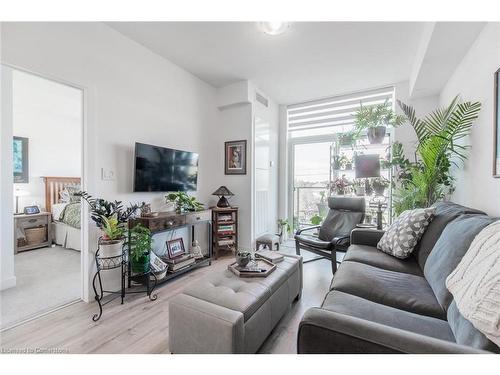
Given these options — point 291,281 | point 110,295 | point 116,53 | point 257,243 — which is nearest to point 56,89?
point 116,53

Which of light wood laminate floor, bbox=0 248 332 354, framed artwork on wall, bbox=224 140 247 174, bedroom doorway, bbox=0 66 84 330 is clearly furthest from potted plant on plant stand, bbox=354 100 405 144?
bedroom doorway, bbox=0 66 84 330

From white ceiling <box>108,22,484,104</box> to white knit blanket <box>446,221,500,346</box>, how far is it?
2102 millimetres

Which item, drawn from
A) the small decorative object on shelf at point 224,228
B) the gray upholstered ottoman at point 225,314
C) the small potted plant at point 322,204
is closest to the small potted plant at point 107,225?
the gray upholstered ottoman at point 225,314

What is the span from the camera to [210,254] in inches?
122

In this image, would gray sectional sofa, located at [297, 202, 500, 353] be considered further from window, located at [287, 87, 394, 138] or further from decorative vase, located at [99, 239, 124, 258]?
window, located at [287, 87, 394, 138]

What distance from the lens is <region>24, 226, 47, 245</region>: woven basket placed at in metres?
3.42

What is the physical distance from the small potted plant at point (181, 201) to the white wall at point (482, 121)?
9.02 ft

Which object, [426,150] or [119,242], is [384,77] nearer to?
[426,150]

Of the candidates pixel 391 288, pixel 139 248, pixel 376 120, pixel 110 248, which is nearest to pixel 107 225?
pixel 110 248

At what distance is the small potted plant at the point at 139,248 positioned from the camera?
80.7 inches

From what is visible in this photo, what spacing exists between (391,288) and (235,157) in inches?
104

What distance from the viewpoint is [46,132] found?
14.1 feet

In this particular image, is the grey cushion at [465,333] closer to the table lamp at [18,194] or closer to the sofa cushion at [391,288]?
the sofa cushion at [391,288]

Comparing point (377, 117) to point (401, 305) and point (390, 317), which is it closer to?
point (401, 305)
